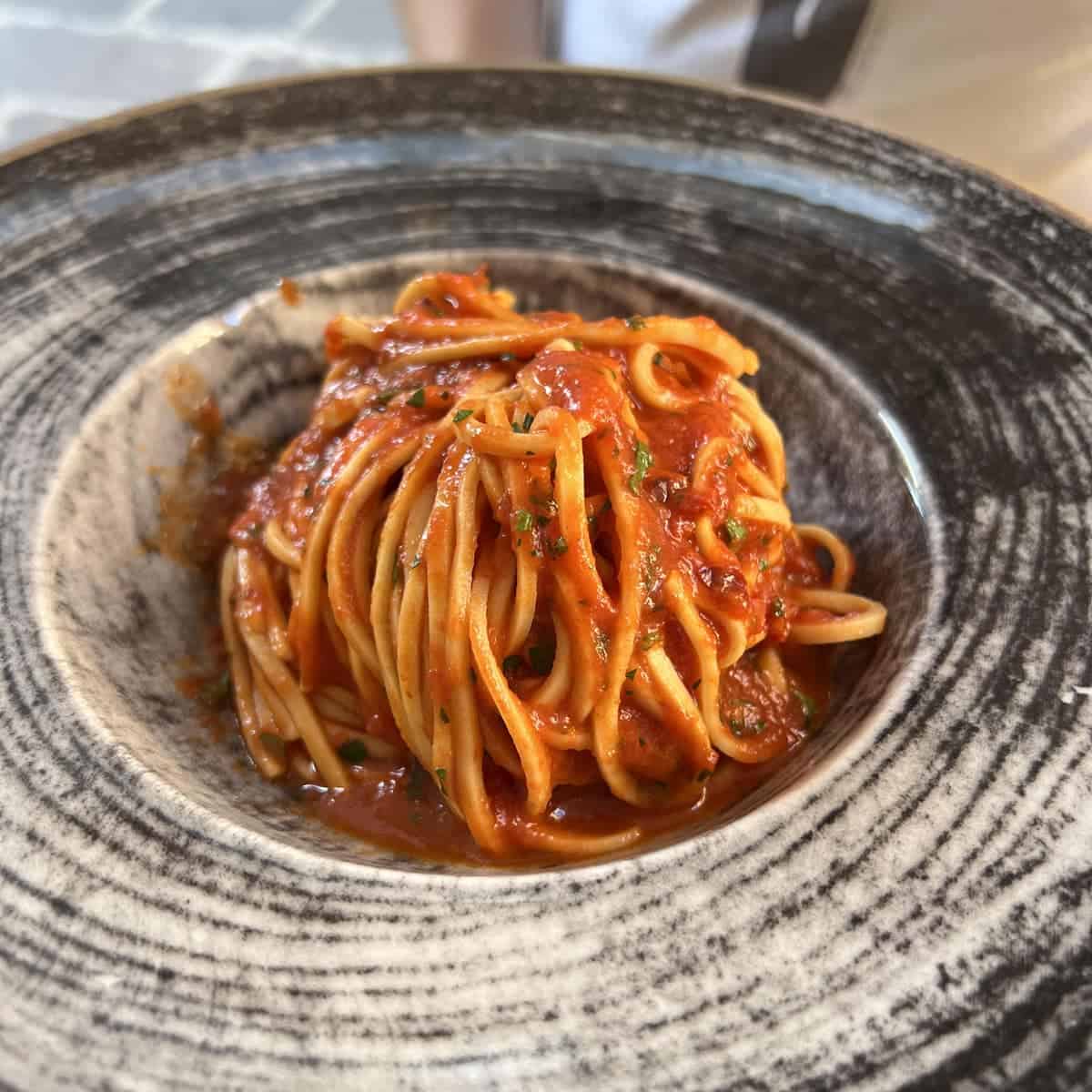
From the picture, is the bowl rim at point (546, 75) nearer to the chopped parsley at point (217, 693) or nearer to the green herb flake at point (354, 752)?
the chopped parsley at point (217, 693)

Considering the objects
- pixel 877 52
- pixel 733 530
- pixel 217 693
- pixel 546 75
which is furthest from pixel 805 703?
pixel 877 52

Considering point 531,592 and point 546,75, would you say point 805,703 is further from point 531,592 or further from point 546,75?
point 546,75

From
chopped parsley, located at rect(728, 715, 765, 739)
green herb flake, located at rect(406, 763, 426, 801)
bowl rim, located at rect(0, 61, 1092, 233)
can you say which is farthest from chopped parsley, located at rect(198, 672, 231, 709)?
bowl rim, located at rect(0, 61, 1092, 233)

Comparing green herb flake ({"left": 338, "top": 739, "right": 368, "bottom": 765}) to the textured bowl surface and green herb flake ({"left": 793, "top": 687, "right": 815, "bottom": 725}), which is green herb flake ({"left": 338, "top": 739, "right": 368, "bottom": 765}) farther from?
green herb flake ({"left": 793, "top": 687, "right": 815, "bottom": 725})

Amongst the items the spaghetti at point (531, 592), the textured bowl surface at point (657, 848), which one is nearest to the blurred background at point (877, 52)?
the textured bowl surface at point (657, 848)

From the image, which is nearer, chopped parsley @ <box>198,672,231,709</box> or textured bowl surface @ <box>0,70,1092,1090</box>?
textured bowl surface @ <box>0,70,1092,1090</box>

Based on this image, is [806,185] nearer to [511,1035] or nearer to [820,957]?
[820,957]
